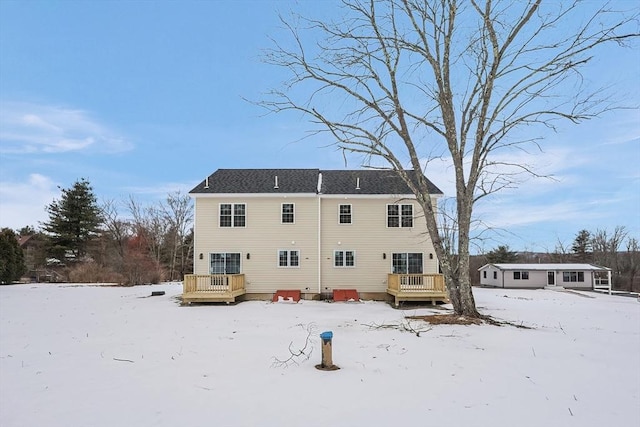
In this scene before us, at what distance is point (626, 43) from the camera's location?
1039 cm

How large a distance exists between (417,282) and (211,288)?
28.3ft

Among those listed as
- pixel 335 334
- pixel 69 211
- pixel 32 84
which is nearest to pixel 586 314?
pixel 335 334

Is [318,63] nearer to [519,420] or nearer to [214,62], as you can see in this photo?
[214,62]

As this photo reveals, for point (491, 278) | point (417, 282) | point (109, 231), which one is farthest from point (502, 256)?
point (109, 231)

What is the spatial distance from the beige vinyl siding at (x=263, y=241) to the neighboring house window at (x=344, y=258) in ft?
3.02

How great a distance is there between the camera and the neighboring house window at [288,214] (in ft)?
58.0

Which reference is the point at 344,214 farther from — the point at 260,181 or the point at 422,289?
the point at 422,289

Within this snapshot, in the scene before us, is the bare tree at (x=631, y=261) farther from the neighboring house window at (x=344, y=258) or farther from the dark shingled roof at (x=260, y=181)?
the dark shingled roof at (x=260, y=181)

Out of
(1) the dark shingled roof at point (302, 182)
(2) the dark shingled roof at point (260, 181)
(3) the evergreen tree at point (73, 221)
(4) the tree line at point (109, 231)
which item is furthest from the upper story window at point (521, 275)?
(3) the evergreen tree at point (73, 221)

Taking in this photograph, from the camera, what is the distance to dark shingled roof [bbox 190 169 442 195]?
17719 mm

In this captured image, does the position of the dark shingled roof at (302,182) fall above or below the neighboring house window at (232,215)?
above

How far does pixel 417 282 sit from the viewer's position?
16.3 meters

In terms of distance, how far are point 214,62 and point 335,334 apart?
12526mm

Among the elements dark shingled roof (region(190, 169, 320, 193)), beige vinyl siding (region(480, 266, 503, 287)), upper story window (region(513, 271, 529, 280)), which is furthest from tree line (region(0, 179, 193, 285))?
upper story window (region(513, 271, 529, 280))
